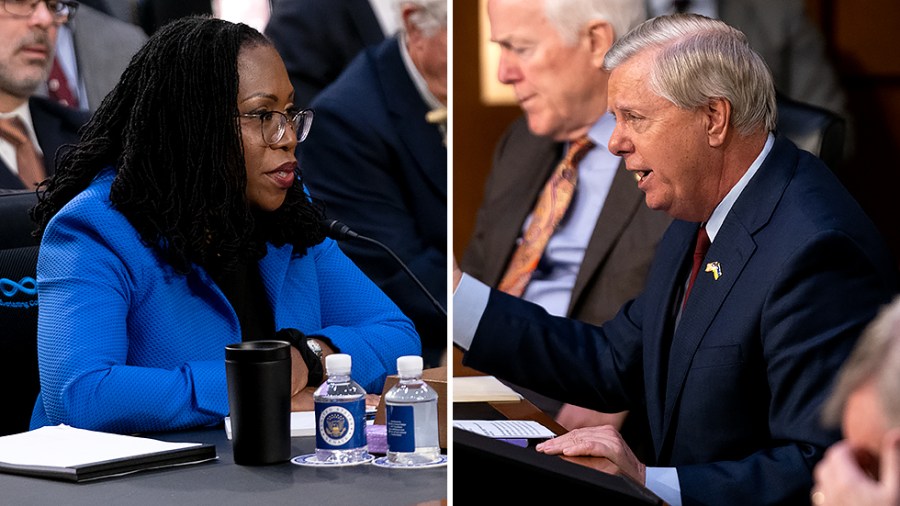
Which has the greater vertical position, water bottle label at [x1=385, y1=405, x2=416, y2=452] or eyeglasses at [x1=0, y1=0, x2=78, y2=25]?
eyeglasses at [x1=0, y1=0, x2=78, y2=25]

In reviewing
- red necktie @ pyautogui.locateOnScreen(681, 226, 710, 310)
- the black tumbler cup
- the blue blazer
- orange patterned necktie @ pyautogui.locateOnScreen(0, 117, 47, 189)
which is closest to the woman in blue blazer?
the blue blazer

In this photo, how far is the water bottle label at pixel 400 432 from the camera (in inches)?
60.0

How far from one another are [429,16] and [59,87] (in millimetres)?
980

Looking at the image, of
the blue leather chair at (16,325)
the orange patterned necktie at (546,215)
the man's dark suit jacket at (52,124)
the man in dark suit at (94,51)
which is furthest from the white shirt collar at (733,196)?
the man's dark suit jacket at (52,124)

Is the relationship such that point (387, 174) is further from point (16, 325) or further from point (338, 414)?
point (338, 414)

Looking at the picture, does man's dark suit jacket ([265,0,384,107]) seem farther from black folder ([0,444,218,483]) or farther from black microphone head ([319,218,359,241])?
black folder ([0,444,218,483])

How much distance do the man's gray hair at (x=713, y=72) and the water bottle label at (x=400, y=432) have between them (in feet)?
1.87

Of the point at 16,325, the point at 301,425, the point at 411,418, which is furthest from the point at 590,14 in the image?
the point at 16,325

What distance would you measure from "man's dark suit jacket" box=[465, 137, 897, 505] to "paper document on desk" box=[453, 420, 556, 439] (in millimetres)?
170

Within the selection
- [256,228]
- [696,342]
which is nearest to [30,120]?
[256,228]

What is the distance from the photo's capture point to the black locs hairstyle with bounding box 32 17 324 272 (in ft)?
7.18

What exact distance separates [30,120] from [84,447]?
148 cm

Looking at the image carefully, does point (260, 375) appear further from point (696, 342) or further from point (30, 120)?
point (30, 120)

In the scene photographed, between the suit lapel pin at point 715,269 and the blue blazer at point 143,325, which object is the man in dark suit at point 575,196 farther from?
the blue blazer at point 143,325
